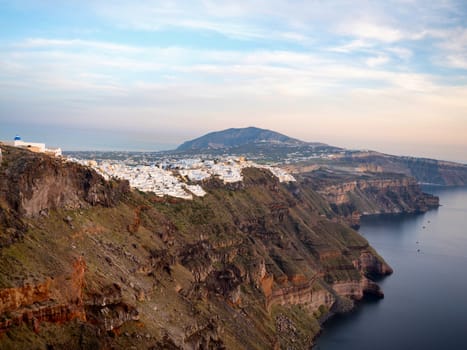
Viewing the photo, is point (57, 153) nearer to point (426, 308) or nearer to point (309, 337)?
point (309, 337)

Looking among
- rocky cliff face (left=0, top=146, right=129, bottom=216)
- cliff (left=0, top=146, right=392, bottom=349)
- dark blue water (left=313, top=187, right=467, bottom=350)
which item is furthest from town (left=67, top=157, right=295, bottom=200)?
dark blue water (left=313, top=187, right=467, bottom=350)

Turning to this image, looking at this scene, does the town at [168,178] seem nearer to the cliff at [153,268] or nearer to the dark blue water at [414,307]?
the cliff at [153,268]

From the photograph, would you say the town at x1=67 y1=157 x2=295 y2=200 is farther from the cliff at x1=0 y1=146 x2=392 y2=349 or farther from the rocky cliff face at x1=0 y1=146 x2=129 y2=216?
the rocky cliff face at x1=0 y1=146 x2=129 y2=216

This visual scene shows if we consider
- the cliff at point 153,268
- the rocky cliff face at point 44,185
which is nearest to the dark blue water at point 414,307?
the cliff at point 153,268

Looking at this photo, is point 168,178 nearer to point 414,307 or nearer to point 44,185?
point 44,185

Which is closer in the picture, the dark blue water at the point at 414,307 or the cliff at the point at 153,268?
the cliff at the point at 153,268

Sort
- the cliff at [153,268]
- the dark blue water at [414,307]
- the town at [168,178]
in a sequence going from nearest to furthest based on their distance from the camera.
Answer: the cliff at [153,268] < the dark blue water at [414,307] < the town at [168,178]

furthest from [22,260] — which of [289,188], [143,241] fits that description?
[289,188]
